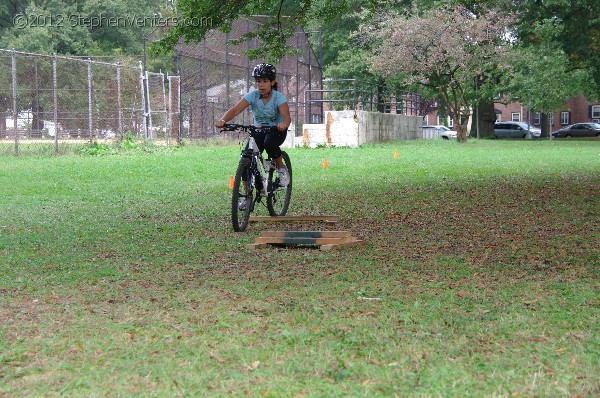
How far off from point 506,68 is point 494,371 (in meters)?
43.2

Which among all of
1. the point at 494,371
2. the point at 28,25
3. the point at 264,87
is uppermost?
the point at 28,25

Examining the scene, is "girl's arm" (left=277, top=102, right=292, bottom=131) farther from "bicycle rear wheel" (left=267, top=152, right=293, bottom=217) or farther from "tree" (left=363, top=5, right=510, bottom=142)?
"tree" (left=363, top=5, right=510, bottom=142)

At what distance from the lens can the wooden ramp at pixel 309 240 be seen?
8500mm

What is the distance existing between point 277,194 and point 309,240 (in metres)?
2.64

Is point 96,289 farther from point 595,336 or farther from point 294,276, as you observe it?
point 595,336

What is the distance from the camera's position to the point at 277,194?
11.1 m

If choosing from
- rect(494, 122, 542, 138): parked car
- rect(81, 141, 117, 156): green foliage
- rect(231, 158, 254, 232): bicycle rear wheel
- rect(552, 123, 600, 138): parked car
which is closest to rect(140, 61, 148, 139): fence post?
rect(81, 141, 117, 156): green foliage

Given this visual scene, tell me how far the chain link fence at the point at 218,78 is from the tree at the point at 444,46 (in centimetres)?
713

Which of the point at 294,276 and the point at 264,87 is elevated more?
the point at 264,87

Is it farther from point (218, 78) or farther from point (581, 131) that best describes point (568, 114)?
point (218, 78)

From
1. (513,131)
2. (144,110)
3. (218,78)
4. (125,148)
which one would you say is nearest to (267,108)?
(125,148)

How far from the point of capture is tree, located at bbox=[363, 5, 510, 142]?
4234 centimetres

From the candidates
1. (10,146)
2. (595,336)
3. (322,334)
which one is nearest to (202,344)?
(322,334)

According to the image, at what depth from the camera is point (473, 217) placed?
1115cm
